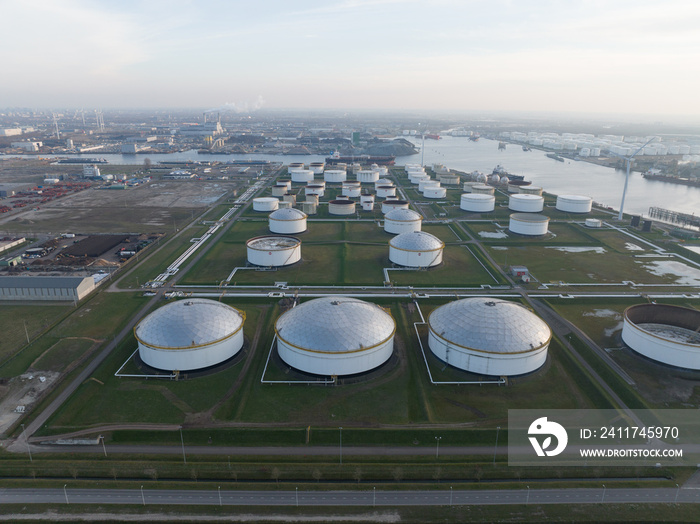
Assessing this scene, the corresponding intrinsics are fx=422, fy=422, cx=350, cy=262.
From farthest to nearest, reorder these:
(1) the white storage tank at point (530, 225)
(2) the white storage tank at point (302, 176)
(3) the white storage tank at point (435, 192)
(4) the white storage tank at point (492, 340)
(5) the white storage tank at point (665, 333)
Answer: (2) the white storage tank at point (302, 176) < (3) the white storage tank at point (435, 192) < (1) the white storage tank at point (530, 225) < (5) the white storage tank at point (665, 333) < (4) the white storage tank at point (492, 340)

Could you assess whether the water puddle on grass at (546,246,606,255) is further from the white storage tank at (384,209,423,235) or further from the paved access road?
the paved access road

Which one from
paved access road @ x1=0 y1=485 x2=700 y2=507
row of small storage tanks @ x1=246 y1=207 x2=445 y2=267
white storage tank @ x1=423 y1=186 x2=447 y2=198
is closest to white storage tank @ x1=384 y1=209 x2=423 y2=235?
row of small storage tanks @ x1=246 y1=207 x2=445 y2=267

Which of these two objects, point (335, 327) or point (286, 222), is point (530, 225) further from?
point (335, 327)

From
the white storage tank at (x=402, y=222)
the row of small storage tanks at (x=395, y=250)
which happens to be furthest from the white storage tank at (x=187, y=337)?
the white storage tank at (x=402, y=222)

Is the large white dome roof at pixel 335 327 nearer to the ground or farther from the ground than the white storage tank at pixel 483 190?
nearer to the ground

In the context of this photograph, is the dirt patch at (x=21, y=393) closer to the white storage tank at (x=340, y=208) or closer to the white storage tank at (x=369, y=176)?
the white storage tank at (x=340, y=208)

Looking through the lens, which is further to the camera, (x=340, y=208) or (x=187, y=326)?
(x=340, y=208)

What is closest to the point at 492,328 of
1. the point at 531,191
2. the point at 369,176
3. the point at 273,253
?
the point at 273,253
